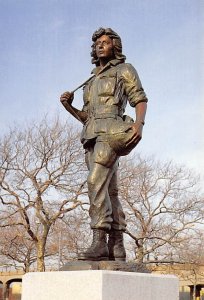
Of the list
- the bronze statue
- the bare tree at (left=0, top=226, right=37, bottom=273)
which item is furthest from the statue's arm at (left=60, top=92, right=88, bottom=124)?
the bare tree at (left=0, top=226, right=37, bottom=273)

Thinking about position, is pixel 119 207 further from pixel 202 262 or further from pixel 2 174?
pixel 202 262

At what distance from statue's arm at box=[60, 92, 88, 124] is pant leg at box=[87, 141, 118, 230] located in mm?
633

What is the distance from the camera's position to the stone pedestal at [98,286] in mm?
4152

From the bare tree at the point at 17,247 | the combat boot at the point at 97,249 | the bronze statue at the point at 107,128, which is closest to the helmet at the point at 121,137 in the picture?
the bronze statue at the point at 107,128

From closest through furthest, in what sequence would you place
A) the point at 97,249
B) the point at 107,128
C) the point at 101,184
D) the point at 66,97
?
the point at 97,249, the point at 101,184, the point at 107,128, the point at 66,97

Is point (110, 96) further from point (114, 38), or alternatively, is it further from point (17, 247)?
point (17, 247)

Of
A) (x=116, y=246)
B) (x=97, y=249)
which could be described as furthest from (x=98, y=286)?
(x=116, y=246)

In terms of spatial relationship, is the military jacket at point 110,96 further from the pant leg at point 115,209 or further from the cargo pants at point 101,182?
the pant leg at point 115,209

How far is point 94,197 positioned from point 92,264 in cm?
72

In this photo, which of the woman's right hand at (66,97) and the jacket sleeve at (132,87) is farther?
the woman's right hand at (66,97)

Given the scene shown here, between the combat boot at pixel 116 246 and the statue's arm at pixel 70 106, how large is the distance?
136 centimetres

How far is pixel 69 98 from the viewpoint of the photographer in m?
5.62

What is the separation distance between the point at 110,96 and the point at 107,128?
17.3 inches

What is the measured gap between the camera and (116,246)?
17.2ft
